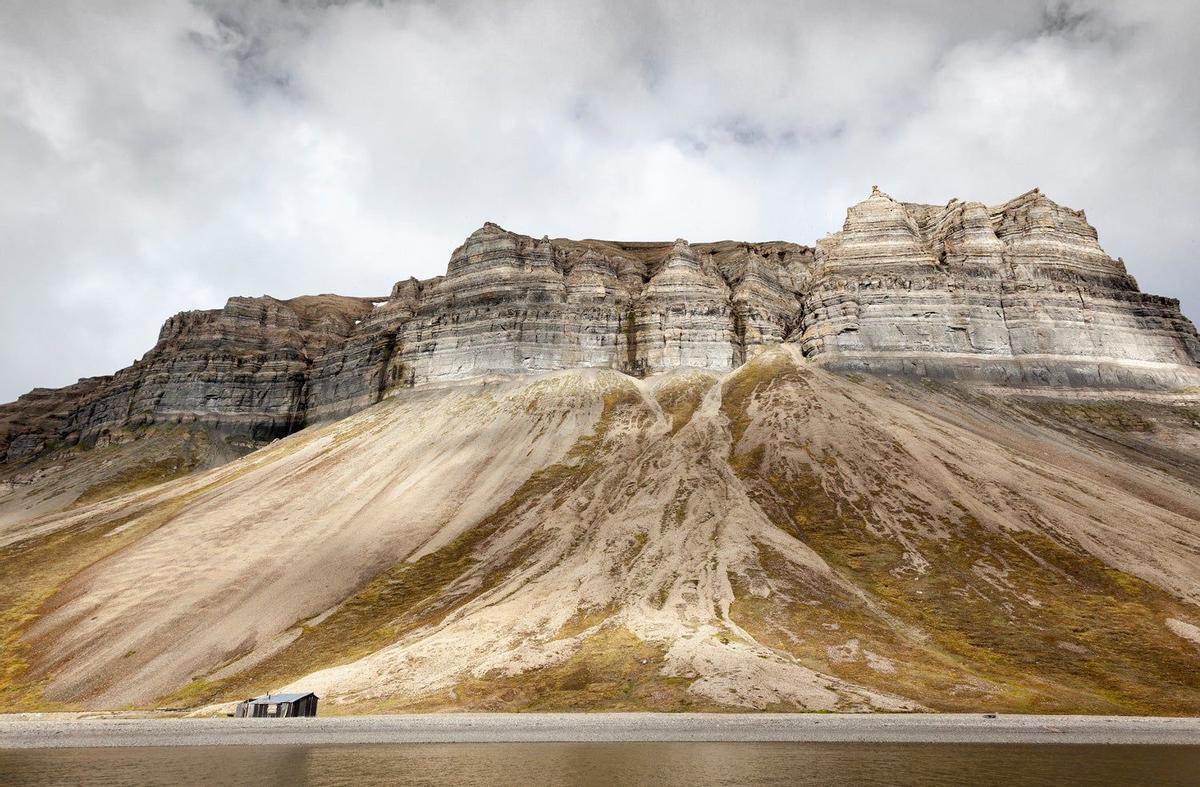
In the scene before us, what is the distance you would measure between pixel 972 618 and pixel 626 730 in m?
33.1

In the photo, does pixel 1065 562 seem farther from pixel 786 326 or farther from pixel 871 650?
pixel 786 326

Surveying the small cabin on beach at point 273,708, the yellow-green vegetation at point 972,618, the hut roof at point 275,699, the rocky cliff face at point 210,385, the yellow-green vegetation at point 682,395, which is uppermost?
the rocky cliff face at point 210,385

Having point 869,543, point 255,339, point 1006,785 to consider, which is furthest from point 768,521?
point 255,339

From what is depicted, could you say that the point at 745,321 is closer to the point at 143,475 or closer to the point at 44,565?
the point at 44,565

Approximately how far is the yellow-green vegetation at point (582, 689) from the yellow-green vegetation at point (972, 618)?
32.6 ft

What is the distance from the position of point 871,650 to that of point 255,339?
541 feet

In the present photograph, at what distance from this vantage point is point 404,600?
6650 centimetres

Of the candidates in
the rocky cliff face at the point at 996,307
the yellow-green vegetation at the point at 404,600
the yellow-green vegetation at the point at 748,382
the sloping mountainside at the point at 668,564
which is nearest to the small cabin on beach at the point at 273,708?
the sloping mountainside at the point at 668,564

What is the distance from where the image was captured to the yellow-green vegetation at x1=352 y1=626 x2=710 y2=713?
43250 mm

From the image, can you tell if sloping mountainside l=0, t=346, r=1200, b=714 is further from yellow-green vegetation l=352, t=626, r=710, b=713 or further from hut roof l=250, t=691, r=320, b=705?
hut roof l=250, t=691, r=320, b=705

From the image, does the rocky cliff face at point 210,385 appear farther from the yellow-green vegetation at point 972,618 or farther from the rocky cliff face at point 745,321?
the yellow-green vegetation at point 972,618

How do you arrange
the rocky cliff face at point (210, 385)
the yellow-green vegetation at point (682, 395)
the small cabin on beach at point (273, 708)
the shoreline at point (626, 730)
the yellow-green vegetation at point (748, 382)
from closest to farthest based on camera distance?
the shoreline at point (626, 730) < the small cabin on beach at point (273, 708) < the yellow-green vegetation at point (748, 382) < the yellow-green vegetation at point (682, 395) < the rocky cliff face at point (210, 385)

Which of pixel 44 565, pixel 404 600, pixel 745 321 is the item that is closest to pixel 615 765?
pixel 404 600

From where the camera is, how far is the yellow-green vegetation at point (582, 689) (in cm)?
4325
